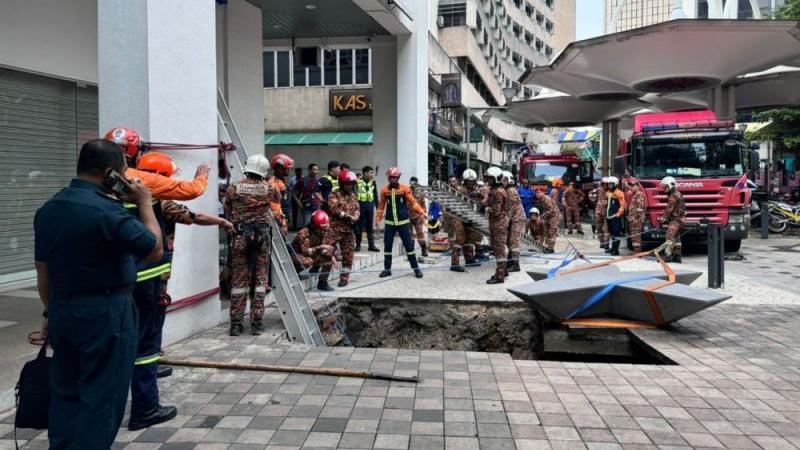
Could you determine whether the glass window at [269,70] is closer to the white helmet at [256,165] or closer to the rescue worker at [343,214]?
the rescue worker at [343,214]

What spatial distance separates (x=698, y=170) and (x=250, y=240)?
34.9ft

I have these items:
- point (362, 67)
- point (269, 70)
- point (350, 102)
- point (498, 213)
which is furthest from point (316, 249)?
point (269, 70)

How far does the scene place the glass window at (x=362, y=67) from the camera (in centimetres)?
2562

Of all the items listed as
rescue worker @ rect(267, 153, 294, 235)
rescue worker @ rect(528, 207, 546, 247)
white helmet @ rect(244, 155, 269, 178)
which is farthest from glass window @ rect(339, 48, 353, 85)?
white helmet @ rect(244, 155, 269, 178)

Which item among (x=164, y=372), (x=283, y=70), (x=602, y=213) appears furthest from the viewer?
(x=283, y=70)

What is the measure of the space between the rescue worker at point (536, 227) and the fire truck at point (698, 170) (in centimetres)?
221

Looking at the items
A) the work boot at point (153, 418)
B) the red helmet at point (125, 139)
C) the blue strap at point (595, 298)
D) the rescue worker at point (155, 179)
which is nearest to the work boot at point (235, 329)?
the rescue worker at point (155, 179)

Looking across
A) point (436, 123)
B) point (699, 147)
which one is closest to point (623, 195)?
point (699, 147)

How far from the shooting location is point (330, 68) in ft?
84.6

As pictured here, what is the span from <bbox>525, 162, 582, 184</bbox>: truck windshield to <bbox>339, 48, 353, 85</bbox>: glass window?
8.95 m

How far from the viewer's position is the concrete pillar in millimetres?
5121

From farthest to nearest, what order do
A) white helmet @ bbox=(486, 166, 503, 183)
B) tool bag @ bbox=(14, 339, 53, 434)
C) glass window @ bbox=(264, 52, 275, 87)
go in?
glass window @ bbox=(264, 52, 275, 87) < white helmet @ bbox=(486, 166, 503, 183) < tool bag @ bbox=(14, 339, 53, 434)

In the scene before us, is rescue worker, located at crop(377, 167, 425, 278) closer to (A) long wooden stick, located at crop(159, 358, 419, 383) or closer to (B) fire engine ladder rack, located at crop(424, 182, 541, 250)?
(B) fire engine ladder rack, located at crop(424, 182, 541, 250)

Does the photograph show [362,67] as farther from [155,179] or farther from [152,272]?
[152,272]
